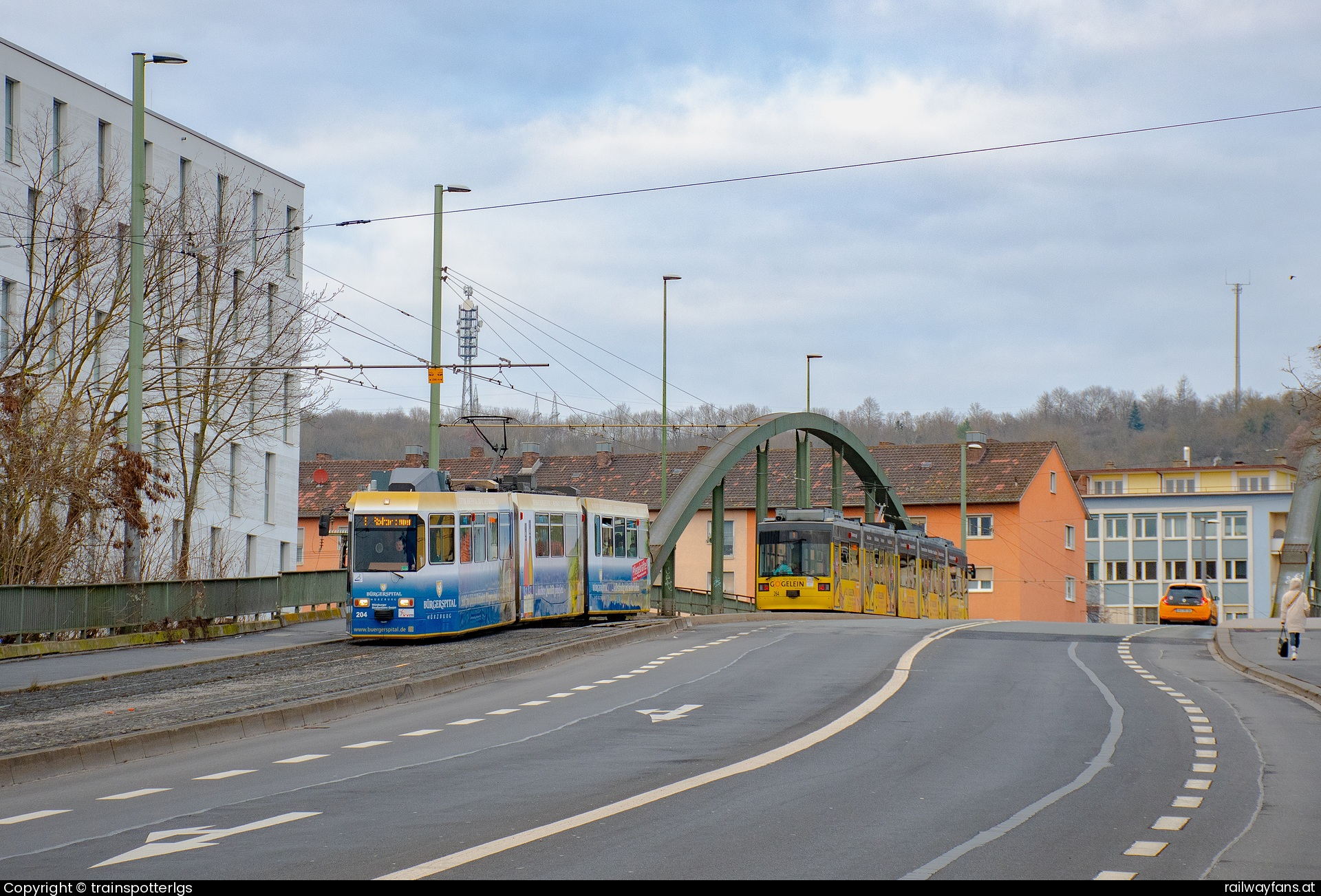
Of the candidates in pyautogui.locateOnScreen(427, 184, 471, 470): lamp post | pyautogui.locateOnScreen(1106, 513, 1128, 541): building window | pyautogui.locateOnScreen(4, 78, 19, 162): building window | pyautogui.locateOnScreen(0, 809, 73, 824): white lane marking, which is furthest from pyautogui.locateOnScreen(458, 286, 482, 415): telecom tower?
pyautogui.locateOnScreen(1106, 513, 1128, 541): building window

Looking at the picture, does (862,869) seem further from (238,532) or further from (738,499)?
(738,499)

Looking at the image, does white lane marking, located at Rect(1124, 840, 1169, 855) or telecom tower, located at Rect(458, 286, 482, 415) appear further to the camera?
telecom tower, located at Rect(458, 286, 482, 415)

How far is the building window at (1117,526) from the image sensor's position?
11206 cm

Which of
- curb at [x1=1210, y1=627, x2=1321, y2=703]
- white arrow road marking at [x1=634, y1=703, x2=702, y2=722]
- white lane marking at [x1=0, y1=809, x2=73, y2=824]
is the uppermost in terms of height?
white lane marking at [x1=0, y1=809, x2=73, y2=824]

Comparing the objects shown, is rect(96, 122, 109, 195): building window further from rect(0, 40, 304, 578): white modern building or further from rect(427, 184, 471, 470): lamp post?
rect(427, 184, 471, 470): lamp post

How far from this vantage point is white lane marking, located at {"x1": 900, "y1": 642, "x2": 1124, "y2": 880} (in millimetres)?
7805

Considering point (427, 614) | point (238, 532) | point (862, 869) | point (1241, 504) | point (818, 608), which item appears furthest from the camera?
point (1241, 504)

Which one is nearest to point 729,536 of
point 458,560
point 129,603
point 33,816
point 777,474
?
point 777,474

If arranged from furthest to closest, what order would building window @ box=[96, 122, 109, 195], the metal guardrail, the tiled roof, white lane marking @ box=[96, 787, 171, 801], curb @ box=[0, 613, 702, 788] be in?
the tiled roof, building window @ box=[96, 122, 109, 195], the metal guardrail, curb @ box=[0, 613, 702, 788], white lane marking @ box=[96, 787, 171, 801]

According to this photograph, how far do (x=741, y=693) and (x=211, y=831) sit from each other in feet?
33.9

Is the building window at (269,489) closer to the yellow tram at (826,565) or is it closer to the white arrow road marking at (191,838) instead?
the yellow tram at (826,565)

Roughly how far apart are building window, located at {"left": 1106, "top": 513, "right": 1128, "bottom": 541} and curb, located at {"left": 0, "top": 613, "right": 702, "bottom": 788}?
96.1m
